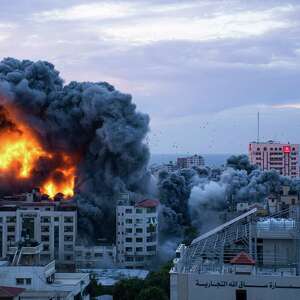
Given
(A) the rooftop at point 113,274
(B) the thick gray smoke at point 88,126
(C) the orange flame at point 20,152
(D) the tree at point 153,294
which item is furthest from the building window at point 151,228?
(D) the tree at point 153,294

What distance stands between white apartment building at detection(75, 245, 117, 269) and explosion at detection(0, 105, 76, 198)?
1370cm

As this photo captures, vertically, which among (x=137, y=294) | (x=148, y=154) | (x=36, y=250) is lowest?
(x=137, y=294)

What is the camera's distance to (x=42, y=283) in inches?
1101

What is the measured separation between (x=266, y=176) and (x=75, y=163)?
16.2m

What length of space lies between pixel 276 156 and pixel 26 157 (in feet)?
248

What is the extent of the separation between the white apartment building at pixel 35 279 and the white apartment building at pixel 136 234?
2315cm

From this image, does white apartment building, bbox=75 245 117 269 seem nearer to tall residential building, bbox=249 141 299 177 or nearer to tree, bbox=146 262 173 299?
tree, bbox=146 262 173 299

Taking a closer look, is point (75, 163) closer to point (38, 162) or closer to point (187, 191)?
point (38, 162)

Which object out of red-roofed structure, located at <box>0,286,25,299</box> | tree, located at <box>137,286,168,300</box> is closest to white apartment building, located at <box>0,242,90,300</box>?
red-roofed structure, located at <box>0,286,25,299</box>

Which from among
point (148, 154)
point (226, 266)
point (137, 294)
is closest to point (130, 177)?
point (148, 154)

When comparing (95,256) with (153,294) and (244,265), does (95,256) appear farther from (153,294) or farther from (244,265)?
(244,265)

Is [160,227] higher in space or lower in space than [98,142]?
lower

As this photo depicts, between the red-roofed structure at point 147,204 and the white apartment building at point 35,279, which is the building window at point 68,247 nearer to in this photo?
the red-roofed structure at point 147,204

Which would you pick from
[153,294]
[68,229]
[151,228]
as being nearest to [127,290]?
[153,294]
